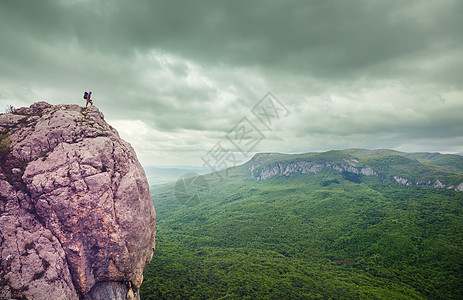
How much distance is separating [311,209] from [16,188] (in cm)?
18211

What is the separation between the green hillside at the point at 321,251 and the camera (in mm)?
67312

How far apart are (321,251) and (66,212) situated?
4981 inches

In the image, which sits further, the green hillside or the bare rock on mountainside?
the green hillside

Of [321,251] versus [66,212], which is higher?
[66,212]

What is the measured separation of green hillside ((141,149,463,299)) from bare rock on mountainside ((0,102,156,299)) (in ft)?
146

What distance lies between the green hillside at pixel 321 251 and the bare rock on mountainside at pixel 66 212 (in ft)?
146

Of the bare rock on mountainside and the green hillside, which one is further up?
the bare rock on mountainside

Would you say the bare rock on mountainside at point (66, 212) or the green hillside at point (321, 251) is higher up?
the bare rock on mountainside at point (66, 212)

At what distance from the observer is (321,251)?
10844 cm

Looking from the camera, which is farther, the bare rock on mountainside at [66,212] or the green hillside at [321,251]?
the green hillside at [321,251]

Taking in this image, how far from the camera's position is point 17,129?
21.7 m

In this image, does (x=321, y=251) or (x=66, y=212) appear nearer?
(x=66, y=212)

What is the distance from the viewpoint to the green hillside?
2650 inches

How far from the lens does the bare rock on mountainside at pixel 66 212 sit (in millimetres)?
16516
